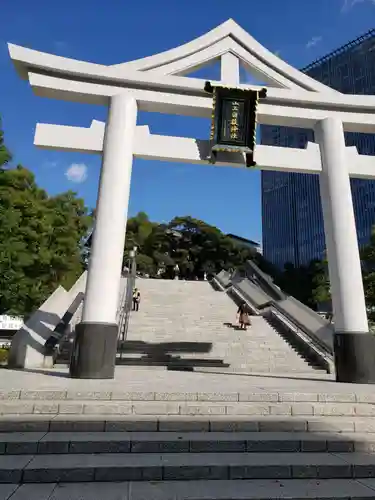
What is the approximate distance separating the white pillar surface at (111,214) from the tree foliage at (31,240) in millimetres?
6470

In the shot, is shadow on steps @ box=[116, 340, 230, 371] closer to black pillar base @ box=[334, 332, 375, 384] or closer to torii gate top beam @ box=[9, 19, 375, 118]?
black pillar base @ box=[334, 332, 375, 384]

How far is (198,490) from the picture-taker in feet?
10.8

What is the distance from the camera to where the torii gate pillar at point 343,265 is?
25.0 ft

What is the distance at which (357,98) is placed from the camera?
9.27 metres

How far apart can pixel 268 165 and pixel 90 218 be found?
2383 cm

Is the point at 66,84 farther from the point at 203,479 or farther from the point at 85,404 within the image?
the point at 203,479

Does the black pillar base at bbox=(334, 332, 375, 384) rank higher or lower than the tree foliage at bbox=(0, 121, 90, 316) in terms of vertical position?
lower

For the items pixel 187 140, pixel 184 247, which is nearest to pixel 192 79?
pixel 187 140

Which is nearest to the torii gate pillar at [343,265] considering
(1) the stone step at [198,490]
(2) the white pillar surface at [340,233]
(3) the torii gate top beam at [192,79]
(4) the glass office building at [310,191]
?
(2) the white pillar surface at [340,233]

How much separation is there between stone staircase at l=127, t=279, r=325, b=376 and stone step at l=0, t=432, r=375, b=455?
18.2 ft

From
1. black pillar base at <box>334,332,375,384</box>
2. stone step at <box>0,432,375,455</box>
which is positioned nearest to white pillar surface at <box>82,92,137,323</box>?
stone step at <box>0,432,375,455</box>

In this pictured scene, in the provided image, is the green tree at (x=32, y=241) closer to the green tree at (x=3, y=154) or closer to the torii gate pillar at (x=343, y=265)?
the green tree at (x=3, y=154)

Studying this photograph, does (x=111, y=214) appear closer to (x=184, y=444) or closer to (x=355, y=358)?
(x=184, y=444)

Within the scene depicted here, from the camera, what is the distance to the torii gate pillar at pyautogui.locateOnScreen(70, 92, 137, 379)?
715cm
